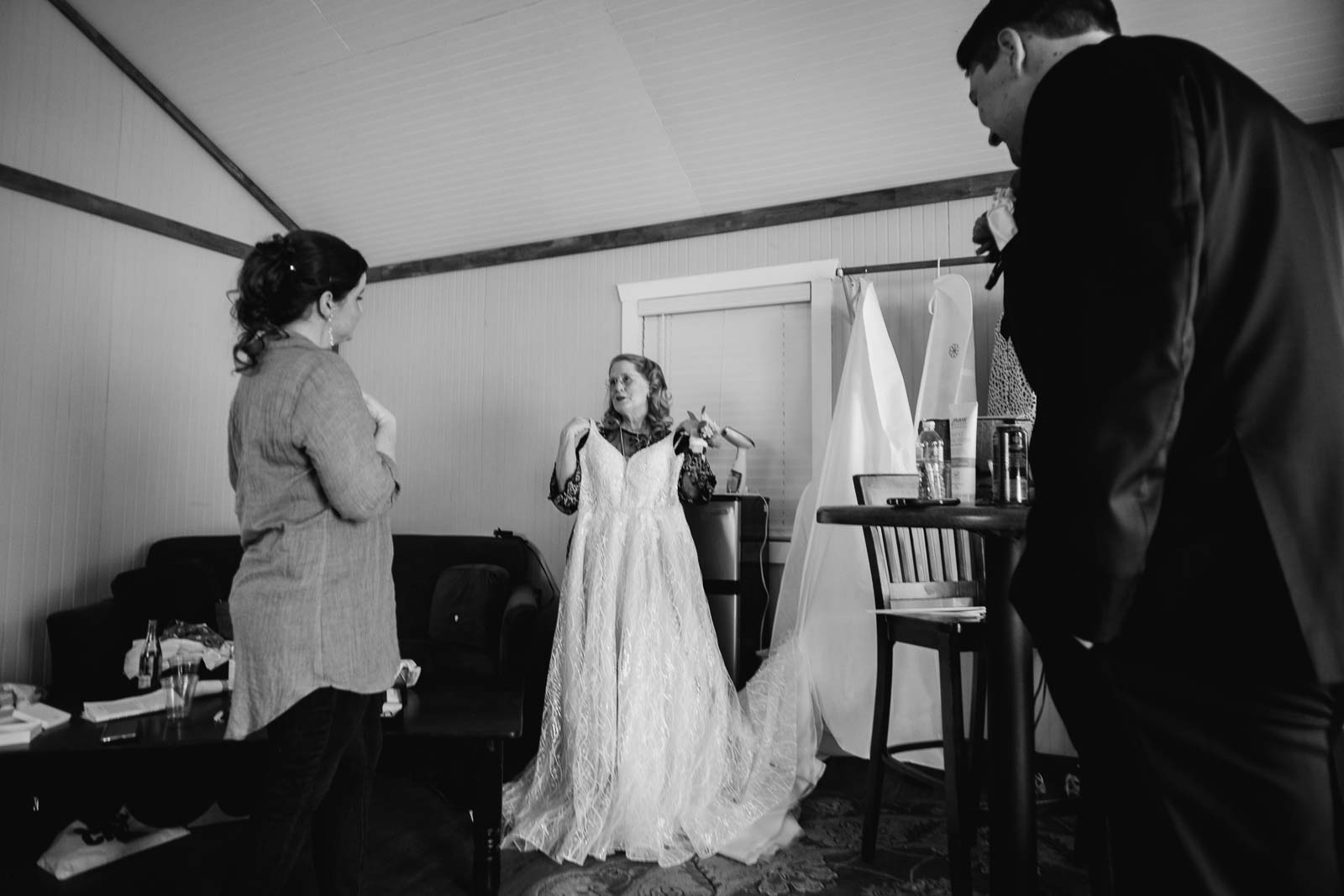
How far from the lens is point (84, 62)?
12.8ft

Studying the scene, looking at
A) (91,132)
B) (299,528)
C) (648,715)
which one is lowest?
(648,715)

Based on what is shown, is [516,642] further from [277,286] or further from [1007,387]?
[1007,387]

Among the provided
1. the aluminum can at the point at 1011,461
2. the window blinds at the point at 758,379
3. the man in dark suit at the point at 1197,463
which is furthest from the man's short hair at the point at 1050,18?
the window blinds at the point at 758,379

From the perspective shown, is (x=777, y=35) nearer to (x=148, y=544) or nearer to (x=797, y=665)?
(x=797, y=665)

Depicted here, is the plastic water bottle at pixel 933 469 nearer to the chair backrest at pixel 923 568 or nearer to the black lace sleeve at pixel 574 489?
the chair backrest at pixel 923 568

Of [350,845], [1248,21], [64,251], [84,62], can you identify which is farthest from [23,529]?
[1248,21]

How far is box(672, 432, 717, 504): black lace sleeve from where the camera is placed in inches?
119

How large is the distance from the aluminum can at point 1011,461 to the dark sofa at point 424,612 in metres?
2.15

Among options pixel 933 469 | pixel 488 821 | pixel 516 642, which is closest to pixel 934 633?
pixel 933 469

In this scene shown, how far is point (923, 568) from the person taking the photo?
8.30ft

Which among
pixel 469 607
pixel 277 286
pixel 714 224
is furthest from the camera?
pixel 714 224

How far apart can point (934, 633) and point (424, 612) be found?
101 inches

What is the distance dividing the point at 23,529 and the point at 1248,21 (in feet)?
17.4

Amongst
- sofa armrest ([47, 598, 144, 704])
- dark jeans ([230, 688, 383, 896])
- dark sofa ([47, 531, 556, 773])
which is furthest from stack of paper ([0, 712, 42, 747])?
→ dark jeans ([230, 688, 383, 896])
